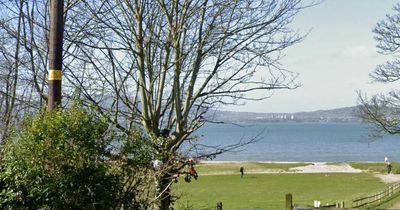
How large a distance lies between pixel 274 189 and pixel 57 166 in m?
35.4

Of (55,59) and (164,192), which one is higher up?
(55,59)

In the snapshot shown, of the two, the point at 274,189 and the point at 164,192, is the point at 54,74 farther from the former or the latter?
the point at 274,189

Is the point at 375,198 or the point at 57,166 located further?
the point at 375,198

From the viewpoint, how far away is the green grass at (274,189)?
3162 centimetres

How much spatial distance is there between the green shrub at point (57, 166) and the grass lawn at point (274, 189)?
71.2 ft

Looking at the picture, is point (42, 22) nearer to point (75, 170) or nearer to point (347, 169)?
point (75, 170)

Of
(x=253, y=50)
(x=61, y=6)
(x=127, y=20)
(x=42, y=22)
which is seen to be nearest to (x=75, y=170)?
(x=61, y=6)

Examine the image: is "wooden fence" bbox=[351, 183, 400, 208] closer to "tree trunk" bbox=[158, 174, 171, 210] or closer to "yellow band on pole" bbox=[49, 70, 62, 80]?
"tree trunk" bbox=[158, 174, 171, 210]

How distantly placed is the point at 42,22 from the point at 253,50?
4.05 m

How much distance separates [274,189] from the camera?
133ft

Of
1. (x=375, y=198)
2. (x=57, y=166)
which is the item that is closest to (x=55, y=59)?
(x=57, y=166)

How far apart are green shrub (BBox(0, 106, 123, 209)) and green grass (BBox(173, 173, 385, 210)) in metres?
21.5

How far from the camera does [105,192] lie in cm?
635

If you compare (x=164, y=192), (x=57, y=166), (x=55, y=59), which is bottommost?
(x=164, y=192)
